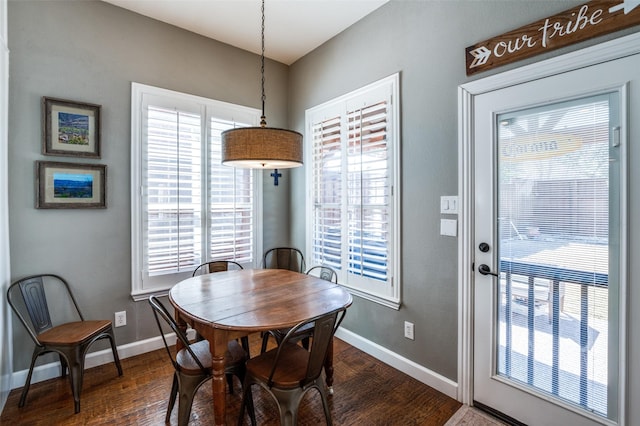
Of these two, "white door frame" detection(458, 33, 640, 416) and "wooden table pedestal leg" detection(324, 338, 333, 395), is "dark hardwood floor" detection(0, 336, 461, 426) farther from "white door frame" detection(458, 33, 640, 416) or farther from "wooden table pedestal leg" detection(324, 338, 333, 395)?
"white door frame" detection(458, 33, 640, 416)

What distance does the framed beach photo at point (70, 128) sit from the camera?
7.55 feet

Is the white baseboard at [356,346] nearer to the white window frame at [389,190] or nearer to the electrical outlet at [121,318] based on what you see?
the electrical outlet at [121,318]

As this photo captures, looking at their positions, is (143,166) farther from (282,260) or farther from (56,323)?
(282,260)

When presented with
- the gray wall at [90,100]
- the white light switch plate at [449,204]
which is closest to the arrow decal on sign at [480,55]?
the white light switch plate at [449,204]

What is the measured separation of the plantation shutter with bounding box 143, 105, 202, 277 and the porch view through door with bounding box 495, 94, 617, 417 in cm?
258

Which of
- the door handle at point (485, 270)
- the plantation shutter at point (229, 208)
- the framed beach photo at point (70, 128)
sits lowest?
the door handle at point (485, 270)

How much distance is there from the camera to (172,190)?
284cm

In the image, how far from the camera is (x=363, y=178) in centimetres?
276

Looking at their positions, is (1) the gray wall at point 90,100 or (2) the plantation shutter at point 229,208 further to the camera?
(2) the plantation shutter at point 229,208

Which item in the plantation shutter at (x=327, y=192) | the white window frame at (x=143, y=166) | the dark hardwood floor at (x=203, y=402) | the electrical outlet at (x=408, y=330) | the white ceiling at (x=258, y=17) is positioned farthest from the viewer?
the plantation shutter at (x=327, y=192)

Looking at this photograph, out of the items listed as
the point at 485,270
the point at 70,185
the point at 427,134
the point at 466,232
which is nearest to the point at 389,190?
the point at 427,134

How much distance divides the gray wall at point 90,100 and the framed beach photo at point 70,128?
0.06 metres

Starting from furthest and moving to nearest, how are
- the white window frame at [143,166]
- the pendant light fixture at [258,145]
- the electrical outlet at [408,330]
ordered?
the white window frame at [143,166] → the electrical outlet at [408,330] → the pendant light fixture at [258,145]

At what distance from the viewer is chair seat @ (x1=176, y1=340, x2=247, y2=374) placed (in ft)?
5.54
